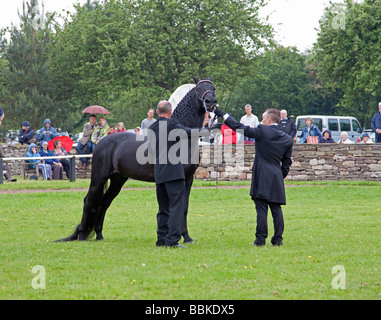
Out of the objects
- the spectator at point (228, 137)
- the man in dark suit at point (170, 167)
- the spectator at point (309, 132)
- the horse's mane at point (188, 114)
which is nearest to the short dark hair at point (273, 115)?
the horse's mane at point (188, 114)

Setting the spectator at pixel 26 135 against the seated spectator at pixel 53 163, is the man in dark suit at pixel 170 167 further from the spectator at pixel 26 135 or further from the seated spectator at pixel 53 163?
the spectator at pixel 26 135

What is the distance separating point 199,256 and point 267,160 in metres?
1.85

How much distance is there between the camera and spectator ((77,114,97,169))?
2339 centimetres

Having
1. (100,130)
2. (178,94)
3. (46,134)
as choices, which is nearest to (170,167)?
(178,94)

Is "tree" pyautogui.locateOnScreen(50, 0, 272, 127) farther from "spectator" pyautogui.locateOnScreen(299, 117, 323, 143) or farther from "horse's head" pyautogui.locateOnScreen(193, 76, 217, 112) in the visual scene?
"horse's head" pyautogui.locateOnScreen(193, 76, 217, 112)

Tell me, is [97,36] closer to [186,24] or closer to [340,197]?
[186,24]

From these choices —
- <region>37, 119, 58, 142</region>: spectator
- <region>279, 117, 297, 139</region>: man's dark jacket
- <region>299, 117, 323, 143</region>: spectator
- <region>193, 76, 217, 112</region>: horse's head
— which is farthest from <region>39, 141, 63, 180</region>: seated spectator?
<region>193, 76, 217, 112</region>: horse's head

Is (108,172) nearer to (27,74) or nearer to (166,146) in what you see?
(166,146)

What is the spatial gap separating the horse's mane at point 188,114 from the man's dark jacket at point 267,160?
51cm

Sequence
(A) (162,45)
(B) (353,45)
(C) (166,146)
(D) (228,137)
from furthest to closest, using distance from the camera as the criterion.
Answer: (A) (162,45), (B) (353,45), (D) (228,137), (C) (166,146)

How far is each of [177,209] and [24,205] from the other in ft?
25.9

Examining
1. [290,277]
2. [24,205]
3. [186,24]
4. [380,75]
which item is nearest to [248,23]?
[186,24]

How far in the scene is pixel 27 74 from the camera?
140 feet

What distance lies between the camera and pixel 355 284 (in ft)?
22.1
